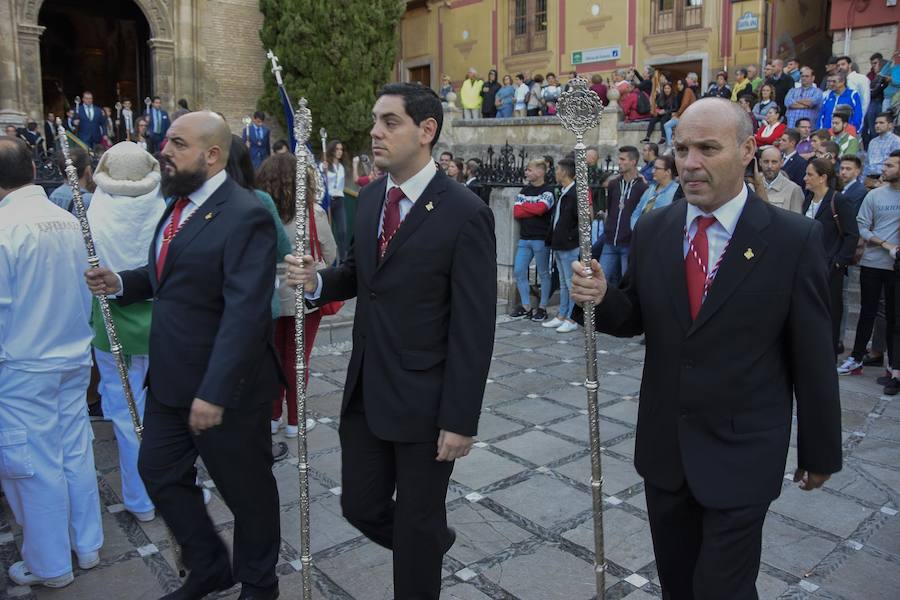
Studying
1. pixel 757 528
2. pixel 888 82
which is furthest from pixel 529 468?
pixel 888 82

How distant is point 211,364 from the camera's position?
288cm

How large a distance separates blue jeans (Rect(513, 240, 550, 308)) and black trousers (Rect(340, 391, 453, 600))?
6.70 metres

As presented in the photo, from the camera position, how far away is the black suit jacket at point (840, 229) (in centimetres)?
714

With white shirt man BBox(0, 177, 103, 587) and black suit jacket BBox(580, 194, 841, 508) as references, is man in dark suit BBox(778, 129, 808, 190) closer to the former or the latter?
black suit jacket BBox(580, 194, 841, 508)

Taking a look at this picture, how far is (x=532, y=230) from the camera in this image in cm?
941

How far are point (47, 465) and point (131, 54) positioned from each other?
2683cm

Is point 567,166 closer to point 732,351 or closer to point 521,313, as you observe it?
point 521,313

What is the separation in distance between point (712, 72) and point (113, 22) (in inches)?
794

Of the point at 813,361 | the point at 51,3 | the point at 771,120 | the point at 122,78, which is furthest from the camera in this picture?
the point at 122,78

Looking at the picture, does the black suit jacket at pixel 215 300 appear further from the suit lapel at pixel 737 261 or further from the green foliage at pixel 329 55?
the green foliage at pixel 329 55

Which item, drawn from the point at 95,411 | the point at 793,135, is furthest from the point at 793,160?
the point at 95,411

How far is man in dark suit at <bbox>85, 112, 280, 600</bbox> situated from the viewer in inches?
116

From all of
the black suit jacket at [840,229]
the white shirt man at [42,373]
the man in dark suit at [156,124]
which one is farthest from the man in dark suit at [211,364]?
the man in dark suit at [156,124]

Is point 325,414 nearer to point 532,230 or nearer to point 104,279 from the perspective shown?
point 104,279
